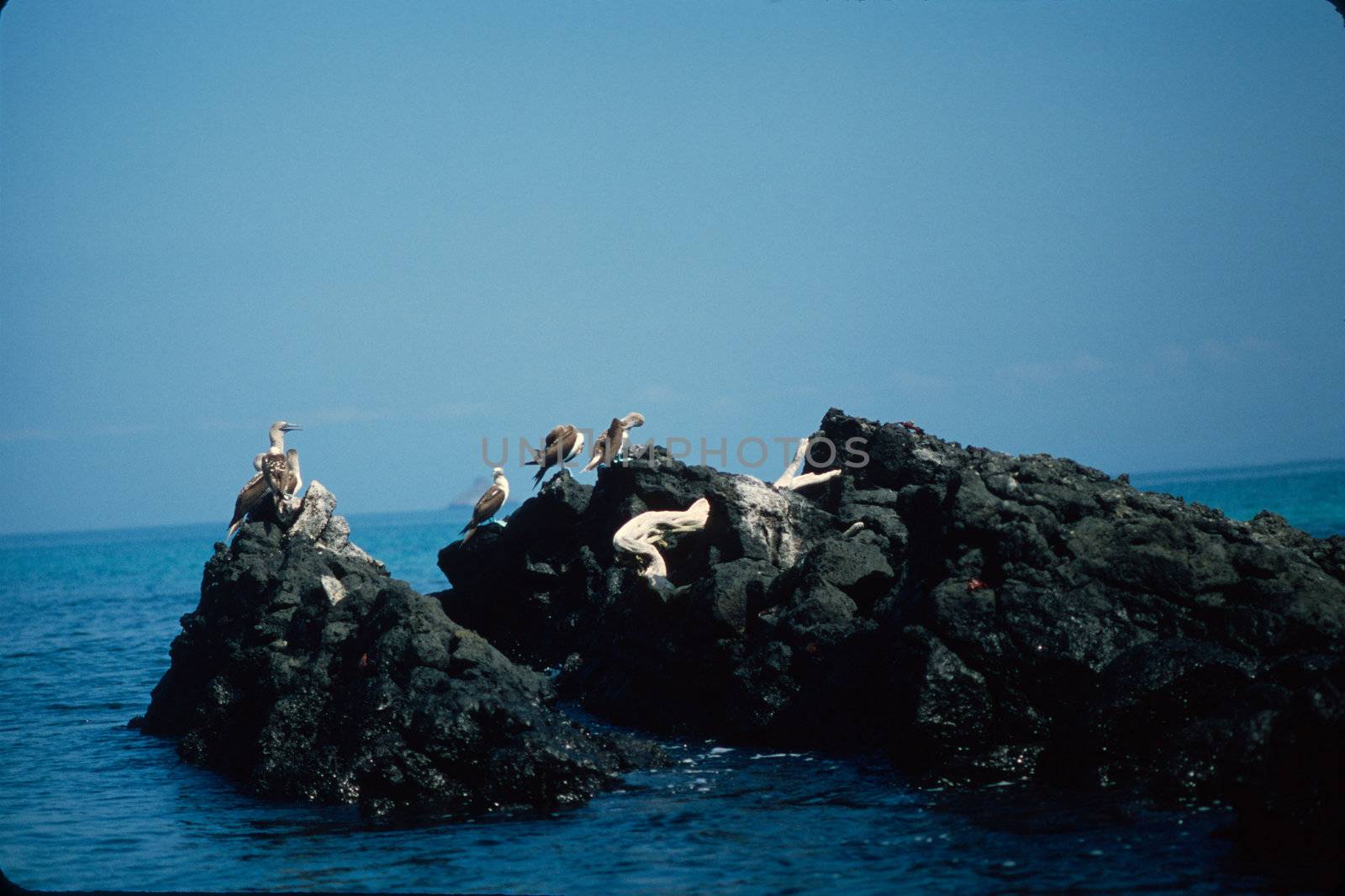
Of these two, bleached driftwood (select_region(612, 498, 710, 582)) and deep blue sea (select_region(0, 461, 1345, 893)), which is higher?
bleached driftwood (select_region(612, 498, 710, 582))

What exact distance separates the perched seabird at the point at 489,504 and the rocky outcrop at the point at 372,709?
3.43 m

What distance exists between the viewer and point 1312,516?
4750 cm

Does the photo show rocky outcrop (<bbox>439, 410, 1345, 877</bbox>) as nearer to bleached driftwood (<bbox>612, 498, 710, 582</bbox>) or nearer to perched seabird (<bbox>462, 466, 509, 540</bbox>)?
bleached driftwood (<bbox>612, 498, 710, 582</bbox>)

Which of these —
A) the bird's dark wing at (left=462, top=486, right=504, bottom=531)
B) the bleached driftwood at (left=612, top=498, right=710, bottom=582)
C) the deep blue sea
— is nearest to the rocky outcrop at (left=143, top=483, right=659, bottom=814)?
the deep blue sea

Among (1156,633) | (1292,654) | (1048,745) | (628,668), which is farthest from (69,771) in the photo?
(1292,654)

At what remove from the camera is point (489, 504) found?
658 inches

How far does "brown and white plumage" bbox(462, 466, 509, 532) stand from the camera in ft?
54.8

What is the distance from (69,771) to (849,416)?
1032cm

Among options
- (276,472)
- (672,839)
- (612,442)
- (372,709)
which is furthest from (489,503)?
(672,839)

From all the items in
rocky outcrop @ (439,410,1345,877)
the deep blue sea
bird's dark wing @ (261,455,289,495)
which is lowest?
the deep blue sea

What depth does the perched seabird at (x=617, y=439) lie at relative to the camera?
1577 cm

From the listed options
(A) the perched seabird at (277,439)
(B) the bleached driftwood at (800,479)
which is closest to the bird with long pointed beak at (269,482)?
(A) the perched seabird at (277,439)

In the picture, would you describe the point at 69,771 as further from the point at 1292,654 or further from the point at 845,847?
the point at 1292,654

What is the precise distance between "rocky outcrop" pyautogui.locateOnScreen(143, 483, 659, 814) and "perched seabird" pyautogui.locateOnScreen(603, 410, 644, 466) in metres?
3.88
